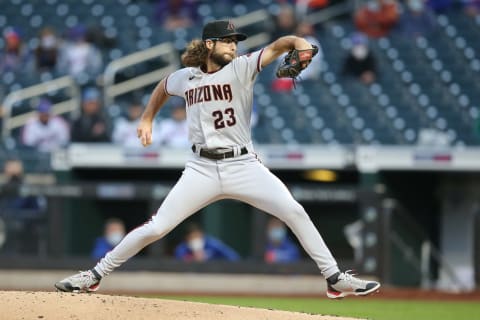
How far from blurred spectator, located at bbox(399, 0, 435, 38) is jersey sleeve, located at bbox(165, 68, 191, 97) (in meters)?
9.69

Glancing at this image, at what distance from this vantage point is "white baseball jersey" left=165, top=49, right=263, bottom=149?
6453 millimetres

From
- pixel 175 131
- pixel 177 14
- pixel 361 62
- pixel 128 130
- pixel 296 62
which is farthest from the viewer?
pixel 177 14

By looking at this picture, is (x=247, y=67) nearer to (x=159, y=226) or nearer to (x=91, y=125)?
(x=159, y=226)

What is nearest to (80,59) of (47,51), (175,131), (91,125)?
(47,51)

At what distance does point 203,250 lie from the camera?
13086 mm

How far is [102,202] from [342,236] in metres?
2.91

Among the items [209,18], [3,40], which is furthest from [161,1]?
[3,40]

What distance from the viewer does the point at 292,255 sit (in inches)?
510

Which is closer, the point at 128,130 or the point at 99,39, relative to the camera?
the point at 128,130

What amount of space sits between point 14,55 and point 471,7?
692cm

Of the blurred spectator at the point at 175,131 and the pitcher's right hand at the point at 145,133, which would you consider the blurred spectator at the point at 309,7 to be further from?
the pitcher's right hand at the point at 145,133

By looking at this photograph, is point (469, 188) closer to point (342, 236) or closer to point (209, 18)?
point (342, 236)

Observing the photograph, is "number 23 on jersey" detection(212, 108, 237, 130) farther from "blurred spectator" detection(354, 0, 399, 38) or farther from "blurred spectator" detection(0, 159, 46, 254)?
"blurred spectator" detection(354, 0, 399, 38)

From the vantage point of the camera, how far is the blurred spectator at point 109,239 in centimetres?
1298
